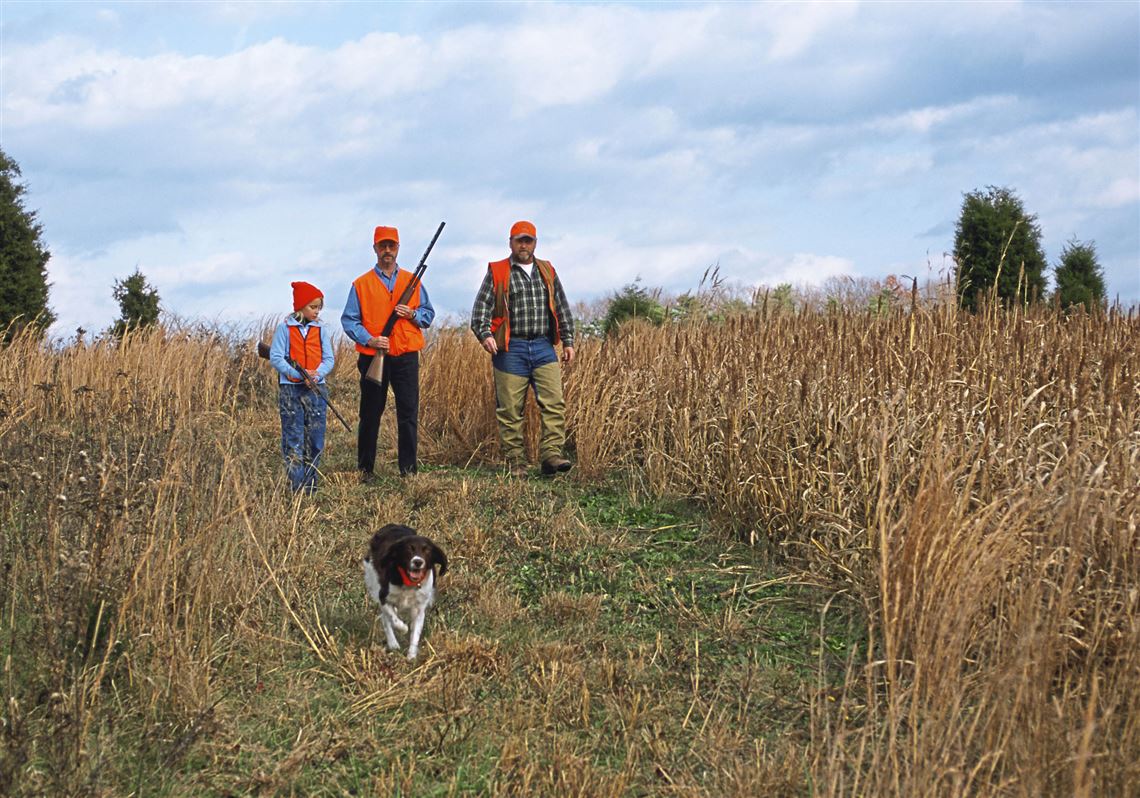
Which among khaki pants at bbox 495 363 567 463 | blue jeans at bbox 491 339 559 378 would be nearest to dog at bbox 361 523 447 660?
khaki pants at bbox 495 363 567 463

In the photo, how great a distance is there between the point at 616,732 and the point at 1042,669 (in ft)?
5.18

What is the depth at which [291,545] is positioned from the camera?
18.0 ft

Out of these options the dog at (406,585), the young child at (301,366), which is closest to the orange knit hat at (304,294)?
the young child at (301,366)

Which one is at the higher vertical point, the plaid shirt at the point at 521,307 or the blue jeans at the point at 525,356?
the plaid shirt at the point at 521,307

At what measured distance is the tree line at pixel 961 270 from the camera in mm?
14469

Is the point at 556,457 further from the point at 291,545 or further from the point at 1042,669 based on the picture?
the point at 1042,669

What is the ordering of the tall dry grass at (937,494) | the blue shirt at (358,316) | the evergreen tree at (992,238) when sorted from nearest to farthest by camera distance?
1. the tall dry grass at (937,494)
2. the blue shirt at (358,316)
3. the evergreen tree at (992,238)

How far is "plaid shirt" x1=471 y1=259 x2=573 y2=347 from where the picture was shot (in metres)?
9.05

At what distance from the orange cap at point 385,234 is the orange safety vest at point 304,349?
1012 mm

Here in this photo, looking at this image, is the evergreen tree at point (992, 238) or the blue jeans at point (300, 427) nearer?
the blue jeans at point (300, 427)

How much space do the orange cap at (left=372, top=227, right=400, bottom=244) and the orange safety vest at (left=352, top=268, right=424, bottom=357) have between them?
11.1 inches

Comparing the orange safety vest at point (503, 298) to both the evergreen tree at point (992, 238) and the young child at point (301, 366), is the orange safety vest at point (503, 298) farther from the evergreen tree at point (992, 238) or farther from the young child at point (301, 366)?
the evergreen tree at point (992, 238)

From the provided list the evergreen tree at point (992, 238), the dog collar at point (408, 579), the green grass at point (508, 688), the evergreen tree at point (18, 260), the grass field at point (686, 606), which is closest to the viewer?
the grass field at point (686, 606)

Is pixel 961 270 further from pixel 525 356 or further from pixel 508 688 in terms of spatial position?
pixel 508 688
